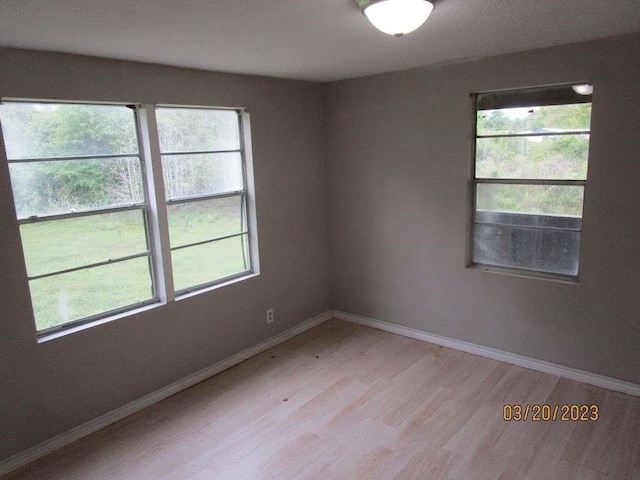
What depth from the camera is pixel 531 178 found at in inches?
127

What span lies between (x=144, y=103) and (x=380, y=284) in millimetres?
2471

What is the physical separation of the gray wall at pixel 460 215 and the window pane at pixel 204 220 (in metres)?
1.07

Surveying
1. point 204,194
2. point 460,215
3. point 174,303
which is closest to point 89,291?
point 174,303

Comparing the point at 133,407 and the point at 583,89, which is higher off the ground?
the point at 583,89

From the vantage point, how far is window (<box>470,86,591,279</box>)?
3.03 metres

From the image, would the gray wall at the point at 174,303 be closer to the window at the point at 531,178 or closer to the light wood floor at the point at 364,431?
the light wood floor at the point at 364,431

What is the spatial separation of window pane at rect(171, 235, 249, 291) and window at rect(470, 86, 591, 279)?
191cm

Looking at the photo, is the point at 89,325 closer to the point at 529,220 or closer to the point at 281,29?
the point at 281,29

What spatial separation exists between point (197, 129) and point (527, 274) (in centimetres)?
268

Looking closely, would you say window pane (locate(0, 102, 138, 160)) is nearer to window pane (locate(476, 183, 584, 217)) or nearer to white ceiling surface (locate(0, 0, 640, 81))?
white ceiling surface (locate(0, 0, 640, 81))

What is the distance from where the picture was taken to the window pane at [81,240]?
256 centimetres

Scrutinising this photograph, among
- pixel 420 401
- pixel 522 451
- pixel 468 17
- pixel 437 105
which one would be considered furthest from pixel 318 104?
pixel 522 451

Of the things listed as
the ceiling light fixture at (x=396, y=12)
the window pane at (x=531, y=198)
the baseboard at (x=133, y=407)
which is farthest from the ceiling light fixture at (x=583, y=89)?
the baseboard at (x=133, y=407)

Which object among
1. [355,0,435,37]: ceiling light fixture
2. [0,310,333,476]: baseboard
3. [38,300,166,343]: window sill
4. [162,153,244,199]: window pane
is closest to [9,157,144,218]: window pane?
[162,153,244,199]: window pane
